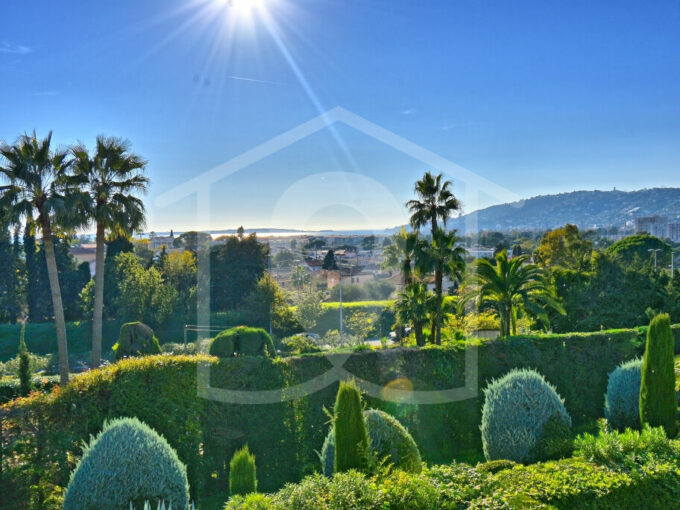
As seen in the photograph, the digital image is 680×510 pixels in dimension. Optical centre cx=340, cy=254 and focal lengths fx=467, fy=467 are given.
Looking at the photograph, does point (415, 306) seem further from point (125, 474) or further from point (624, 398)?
point (125, 474)

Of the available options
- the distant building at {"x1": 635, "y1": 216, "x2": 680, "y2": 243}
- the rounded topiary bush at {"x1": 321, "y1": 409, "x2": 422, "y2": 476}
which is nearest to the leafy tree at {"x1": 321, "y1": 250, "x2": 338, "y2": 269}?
the rounded topiary bush at {"x1": 321, "y1": 409, "x2": 422, "y2": 476}

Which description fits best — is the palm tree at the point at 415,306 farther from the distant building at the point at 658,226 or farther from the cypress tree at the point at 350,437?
the distant building at the point at 658,226

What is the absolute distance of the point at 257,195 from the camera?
19.9 meters

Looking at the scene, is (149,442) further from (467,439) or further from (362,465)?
(467,439)

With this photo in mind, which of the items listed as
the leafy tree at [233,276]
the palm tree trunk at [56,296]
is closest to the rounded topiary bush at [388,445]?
the palm tree trunk at [56,296]

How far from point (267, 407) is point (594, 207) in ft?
506

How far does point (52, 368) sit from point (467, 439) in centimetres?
2341

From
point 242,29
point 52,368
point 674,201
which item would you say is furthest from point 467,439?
point 674,201

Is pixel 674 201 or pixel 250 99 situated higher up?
pixel 674 201

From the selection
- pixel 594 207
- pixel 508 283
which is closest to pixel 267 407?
pixel 508 283

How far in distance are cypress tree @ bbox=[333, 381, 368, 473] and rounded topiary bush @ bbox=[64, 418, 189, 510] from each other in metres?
1.83

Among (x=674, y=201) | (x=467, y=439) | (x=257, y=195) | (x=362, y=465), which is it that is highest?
(x=674, y=201)

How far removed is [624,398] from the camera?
904cm

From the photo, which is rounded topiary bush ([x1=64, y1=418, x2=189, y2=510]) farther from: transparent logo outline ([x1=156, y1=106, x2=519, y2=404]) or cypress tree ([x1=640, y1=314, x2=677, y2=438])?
cypress tree ([x1=640, y1=314, x2=677, y2=438])
